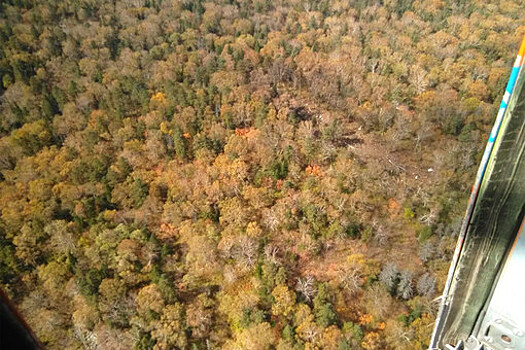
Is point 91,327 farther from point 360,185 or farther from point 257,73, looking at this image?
point 257,73

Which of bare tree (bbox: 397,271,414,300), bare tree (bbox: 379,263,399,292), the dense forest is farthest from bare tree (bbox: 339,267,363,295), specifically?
bare tree (bbox: 397,271,414,300)

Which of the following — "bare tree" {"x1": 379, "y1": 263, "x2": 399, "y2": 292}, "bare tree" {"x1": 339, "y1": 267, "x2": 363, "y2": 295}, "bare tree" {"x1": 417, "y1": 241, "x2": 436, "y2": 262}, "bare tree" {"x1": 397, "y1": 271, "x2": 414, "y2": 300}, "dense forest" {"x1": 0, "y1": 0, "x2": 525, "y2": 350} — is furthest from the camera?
"bare tree" {"x1": 417, "y1": 241, "x2": 436, "y2": 262}

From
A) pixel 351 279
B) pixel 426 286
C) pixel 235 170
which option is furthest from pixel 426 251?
pixel 235 170

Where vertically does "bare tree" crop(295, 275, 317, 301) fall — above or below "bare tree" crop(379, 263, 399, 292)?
below

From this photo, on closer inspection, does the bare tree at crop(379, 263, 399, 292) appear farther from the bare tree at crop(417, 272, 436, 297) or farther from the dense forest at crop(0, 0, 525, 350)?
the bare tree at crop(417, 272, 436, 297)

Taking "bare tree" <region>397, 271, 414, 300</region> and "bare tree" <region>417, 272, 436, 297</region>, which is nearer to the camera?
"bare tree" <region>397, 271, 414, 300</region>

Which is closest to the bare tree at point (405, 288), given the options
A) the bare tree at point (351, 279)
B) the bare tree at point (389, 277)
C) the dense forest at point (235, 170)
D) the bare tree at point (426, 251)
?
the dense forest at point (235, 170)

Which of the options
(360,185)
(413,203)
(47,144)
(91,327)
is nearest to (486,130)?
(413,203)

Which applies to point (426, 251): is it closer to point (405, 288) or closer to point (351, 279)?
point (405, 288)
